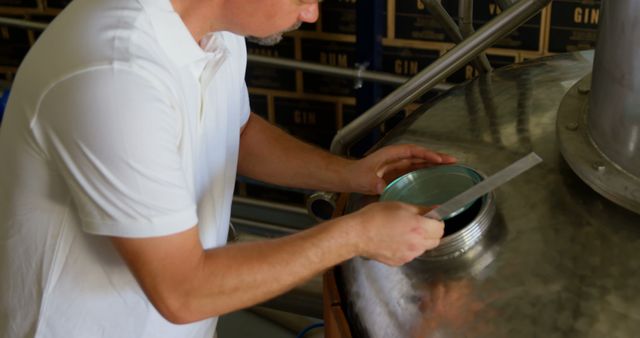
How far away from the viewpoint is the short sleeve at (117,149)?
2.53 ft

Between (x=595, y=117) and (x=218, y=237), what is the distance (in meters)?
0.51

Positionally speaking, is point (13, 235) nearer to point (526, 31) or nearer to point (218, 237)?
point (218, 237)

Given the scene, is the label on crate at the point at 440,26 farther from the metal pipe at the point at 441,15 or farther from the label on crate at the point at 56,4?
the label on crate at the point at 56,4

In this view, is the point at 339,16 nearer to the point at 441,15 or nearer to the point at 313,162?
the point at 441,15

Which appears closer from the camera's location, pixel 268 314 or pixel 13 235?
pixel 13 235

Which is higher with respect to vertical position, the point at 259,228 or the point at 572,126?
the point at 572,126

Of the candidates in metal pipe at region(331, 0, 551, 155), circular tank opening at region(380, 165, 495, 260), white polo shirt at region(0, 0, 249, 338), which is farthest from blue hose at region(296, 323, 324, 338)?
circular tank opening at region(380, 165, 495, 260)

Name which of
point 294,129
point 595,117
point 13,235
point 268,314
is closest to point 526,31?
point 294,129

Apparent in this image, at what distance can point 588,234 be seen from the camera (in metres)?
0.85

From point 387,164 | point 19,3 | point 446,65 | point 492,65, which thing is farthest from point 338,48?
point 387,164

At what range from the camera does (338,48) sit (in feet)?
7.13

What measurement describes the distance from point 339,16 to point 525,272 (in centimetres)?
139

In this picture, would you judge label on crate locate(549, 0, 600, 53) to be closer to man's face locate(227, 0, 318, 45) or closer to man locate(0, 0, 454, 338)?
man locate(0, 0, 454, 338)

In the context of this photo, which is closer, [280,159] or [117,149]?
[117,149]
